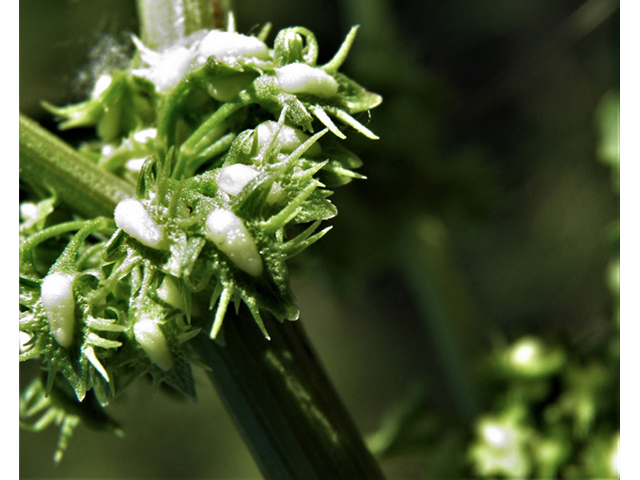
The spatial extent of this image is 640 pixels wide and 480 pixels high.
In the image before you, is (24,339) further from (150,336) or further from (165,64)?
(165,64)

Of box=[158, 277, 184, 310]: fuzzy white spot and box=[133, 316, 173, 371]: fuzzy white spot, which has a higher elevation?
box=[158, 277, 184, 310]: fuzzy white spot

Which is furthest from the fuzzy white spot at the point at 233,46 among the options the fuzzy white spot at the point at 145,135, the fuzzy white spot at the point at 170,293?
the fuzzy white spot at the point at 170,293

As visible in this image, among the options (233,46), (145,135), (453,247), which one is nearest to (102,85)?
(145,135)

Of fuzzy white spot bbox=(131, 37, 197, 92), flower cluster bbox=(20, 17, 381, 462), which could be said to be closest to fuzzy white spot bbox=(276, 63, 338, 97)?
flower cluster bbox=(20, 17, 381, 462)

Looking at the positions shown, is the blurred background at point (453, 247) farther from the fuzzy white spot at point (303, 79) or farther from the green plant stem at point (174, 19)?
the fuzzy white spot at point (303, 79)

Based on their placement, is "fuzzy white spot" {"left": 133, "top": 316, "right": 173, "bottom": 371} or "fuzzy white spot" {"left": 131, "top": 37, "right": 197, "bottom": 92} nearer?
"fuzzy white spot" {"left": 133, "top": 316, "right": 173, "bottom": 371}

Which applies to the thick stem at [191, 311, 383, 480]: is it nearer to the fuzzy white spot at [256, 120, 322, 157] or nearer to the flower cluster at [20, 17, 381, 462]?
the flower cluster at [20, 17, 381, 462]
